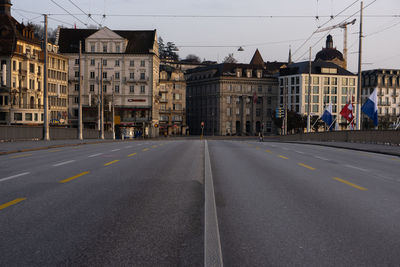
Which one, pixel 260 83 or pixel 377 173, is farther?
pixel 260 83

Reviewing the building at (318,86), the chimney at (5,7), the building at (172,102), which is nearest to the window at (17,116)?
the chimney at (5,7)

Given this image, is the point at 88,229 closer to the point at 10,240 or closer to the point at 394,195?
the point at 10,240

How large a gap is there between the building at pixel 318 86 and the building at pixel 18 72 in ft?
215

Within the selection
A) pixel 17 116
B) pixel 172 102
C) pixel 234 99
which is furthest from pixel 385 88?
pixel 17 116

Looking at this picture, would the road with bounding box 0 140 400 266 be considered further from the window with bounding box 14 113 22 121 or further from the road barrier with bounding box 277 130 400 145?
the window with bounding box 14 113 22 121

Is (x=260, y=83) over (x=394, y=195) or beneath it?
over

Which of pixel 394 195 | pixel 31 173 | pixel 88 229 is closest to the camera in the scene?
pixel 88 229

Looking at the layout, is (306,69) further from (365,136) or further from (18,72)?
(365,136)

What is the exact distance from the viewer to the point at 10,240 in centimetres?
514

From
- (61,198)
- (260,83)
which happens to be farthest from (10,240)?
(260,83)

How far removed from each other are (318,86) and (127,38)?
180ft

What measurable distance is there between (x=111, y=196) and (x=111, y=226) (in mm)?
2306

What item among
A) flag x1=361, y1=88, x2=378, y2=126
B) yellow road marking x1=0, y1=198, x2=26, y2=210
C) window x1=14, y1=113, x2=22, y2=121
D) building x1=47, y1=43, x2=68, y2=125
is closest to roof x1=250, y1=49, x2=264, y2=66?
building x1=47, y1=43, x2=68, y2=125

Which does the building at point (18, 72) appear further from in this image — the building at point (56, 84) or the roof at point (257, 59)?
the roof at point (257, 59)
